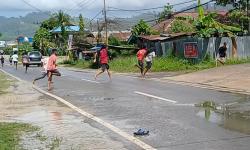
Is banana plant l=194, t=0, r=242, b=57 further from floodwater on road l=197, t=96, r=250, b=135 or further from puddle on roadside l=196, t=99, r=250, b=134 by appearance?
puddle on roadside l=196, t=99, r=250, b=134

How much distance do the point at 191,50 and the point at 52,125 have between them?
23.0 metres

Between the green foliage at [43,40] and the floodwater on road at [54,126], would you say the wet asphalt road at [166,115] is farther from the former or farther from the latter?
the green foliage at [43,40]

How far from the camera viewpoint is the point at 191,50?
32750 mm

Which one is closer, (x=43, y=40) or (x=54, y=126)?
(x=54, y=126)

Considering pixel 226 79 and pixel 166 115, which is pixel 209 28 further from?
pixel 166 115

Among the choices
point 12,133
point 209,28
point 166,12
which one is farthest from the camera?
point 166,12

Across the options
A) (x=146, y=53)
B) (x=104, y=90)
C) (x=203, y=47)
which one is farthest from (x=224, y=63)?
(x=104, y=90)

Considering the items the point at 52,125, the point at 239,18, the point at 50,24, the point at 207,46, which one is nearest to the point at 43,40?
the point at 50,24

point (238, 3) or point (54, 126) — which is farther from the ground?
point (238, 3)

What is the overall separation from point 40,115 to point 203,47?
69.8 feet

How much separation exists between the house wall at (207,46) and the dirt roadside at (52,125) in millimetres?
17664

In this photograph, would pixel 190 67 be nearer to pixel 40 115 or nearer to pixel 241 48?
pixel 241 48

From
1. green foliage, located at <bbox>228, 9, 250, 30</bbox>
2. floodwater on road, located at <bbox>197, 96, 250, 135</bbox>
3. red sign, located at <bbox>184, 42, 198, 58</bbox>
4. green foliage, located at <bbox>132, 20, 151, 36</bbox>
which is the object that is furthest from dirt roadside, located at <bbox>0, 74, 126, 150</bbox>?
green foliage, located at <bbox>132, 20, 151, 36</bbox>

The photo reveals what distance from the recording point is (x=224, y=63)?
31.0 meters
